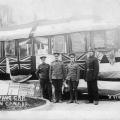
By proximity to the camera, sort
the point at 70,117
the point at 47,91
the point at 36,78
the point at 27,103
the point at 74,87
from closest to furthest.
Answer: the point at 70,117, the point at 27,103, the point at 74,87, the point at 47,91, the point at 36,78

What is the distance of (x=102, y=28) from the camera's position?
8.84 metres

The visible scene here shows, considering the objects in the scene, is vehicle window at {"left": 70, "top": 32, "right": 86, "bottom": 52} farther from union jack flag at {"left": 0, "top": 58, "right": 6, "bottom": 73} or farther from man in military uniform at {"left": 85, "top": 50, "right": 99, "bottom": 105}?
union jack flag at {"left": 0, "top": 58, "right": 6, "bottom": 73}

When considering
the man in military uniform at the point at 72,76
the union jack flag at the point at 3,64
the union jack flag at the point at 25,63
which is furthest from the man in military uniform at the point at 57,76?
the union jack flag at the point at 3,64

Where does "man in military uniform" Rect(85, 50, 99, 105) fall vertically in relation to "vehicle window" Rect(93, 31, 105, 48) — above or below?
below

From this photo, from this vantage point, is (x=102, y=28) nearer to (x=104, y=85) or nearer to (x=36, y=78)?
(x=104, y=85)

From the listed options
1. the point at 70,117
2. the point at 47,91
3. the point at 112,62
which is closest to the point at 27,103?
the point at 47,91

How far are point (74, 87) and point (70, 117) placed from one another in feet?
8.18

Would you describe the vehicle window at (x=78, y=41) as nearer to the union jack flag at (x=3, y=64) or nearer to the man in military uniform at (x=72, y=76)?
the man in military uniform at (x=72, y=76)

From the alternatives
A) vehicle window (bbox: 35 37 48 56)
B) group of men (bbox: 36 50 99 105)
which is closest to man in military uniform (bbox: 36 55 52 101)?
group of men (bbox: 36 50 99 105)

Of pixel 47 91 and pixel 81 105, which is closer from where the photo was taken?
pixel 81 105

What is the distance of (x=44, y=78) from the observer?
9062 millimetres

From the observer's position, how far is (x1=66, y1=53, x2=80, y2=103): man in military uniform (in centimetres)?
860

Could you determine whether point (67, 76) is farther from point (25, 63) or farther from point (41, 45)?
point (25, 63)

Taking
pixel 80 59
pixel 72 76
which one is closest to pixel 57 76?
pixel 72 76
